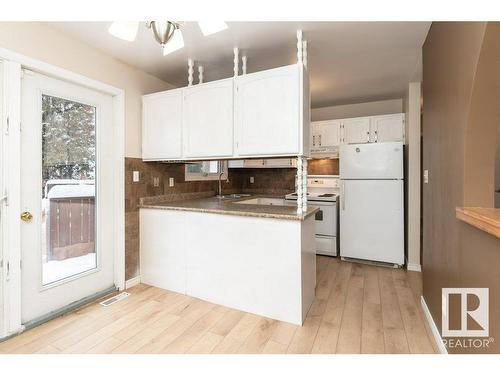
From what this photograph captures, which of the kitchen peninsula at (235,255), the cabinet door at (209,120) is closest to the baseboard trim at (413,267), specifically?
the kitchen peninsula at (235,255)

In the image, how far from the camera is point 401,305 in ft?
8.02

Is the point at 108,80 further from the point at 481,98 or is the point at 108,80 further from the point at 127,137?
the point at 481,98

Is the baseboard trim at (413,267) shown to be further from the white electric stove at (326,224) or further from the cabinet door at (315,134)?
the cabinet door at (315,134)

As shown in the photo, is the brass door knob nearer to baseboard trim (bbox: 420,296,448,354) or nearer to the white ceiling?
the white ceiling

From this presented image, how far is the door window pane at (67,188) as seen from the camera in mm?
2248

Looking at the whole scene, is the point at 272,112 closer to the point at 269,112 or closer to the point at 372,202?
the point at 269,112

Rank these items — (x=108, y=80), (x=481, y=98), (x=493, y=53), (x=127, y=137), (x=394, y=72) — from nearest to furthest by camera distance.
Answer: (x=493, y=53), (x=481, y=98), (x=108, y=80), (x=127, y=137), (x=394, y=72)

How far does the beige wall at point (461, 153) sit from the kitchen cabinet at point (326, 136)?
1.95m

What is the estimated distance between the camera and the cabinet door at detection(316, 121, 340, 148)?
13.5 feet

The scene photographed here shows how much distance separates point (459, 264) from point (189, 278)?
2.24m

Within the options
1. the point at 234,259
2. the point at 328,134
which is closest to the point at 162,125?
the point at 234,259

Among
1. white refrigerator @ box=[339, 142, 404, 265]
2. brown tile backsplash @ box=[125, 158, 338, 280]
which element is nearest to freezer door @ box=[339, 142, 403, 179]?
white refrigerator @ box=[339, 142, 404, 265]

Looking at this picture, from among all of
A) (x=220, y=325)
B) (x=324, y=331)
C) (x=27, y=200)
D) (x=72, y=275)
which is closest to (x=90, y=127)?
(x=27, y=200)

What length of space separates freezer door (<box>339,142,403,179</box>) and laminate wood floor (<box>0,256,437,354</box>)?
1.53 metres
